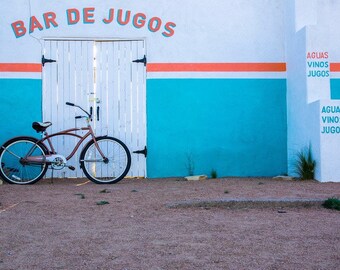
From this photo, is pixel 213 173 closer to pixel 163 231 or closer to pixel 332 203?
pixel 332 203

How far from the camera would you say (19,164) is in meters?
8.23

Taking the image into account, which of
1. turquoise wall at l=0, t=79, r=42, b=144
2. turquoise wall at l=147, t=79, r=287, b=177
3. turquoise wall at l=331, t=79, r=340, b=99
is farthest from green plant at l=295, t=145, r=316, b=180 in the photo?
turquoise wall at l=0, t=79, r=42, b=144

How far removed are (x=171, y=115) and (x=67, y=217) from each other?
13.6ft

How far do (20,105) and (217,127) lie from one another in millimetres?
3207

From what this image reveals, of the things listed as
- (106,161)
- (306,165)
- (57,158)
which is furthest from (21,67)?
(306,165)

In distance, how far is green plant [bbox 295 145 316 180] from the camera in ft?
25.6

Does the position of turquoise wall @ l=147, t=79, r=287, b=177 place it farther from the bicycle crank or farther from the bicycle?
the bicycle crank

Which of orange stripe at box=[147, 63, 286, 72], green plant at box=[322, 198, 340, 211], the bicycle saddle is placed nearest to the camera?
green plant at box=[322, 198, 340, 211]

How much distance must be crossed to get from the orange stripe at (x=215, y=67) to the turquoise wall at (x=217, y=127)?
0.60 ft

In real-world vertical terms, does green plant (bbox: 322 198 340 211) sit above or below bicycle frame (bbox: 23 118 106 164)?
below

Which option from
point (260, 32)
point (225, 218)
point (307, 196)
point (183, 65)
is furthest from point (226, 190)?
point (260, 32)

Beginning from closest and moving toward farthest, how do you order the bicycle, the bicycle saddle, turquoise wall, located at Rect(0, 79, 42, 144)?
the bicycle saddle, the bicycle, turquoise wall, located at Rect(0, 79, 42, 144)

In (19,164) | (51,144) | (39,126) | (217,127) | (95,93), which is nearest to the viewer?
(39,126)

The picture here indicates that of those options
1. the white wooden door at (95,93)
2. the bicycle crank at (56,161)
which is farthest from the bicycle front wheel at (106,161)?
the white wooden door at (95,93)
